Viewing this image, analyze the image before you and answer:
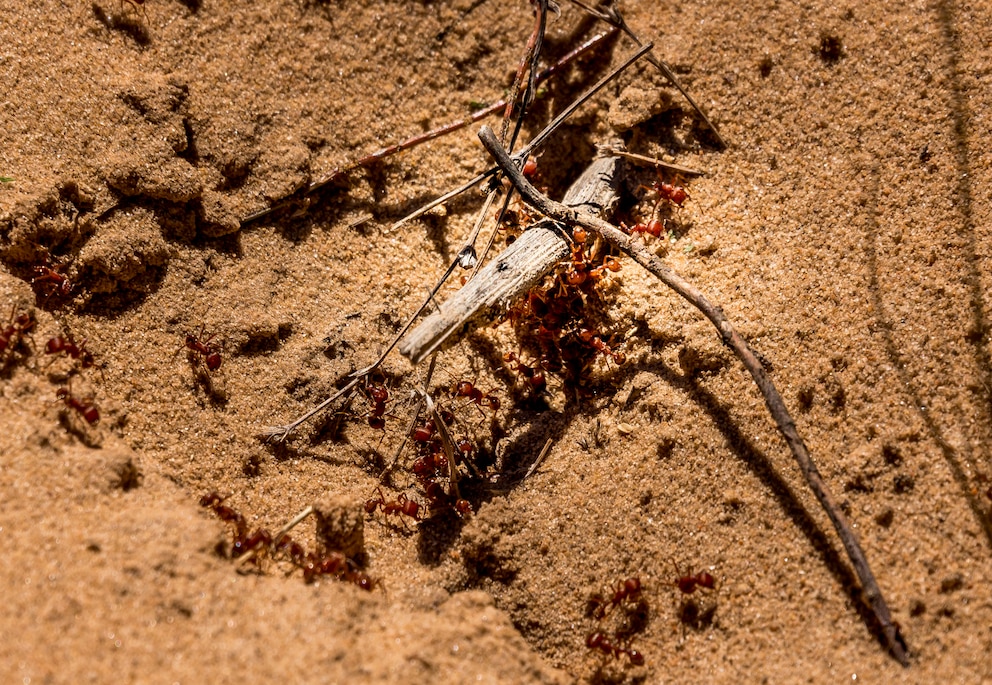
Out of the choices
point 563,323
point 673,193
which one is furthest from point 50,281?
point 673,193

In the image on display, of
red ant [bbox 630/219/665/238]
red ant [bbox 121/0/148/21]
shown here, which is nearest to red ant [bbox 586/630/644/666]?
red ant [bbox 630/219/665/238]

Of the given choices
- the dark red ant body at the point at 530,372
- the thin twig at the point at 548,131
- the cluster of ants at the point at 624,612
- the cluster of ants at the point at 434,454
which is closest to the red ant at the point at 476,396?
the cluster of ants at the point at 434,454

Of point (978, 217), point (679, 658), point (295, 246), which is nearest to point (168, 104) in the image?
point (295, 246)

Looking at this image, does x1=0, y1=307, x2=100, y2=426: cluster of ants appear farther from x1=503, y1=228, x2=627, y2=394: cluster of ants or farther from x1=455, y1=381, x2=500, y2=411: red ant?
x1=503, y1=228, x2=627, y2=394: cluster of ants

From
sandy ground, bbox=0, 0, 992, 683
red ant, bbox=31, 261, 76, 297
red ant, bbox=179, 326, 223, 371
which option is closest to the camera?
sandy ground, bbox=0, 0, 992, 683

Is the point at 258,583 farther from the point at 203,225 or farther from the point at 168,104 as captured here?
the point at 168,104

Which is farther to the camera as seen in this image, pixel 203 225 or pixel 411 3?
pixel 411 3

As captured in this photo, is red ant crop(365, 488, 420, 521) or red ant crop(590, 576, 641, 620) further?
red ant crop(365, 488, 420, 521)
